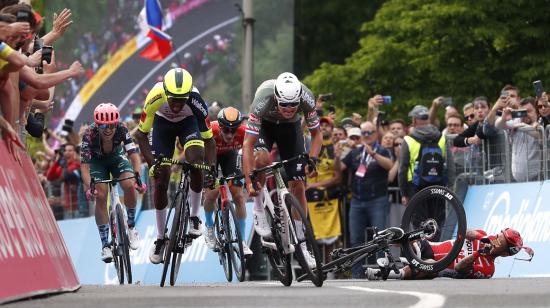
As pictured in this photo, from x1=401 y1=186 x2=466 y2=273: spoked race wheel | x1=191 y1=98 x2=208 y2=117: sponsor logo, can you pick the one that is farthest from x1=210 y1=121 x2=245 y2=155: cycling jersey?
x1=401 y1=186 x2=466 y2=273: spoked race wheel

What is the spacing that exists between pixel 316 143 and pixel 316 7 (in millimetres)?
32546

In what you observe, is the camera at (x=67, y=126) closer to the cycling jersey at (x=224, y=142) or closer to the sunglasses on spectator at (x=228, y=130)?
the cycling jersey at (x=224, y=142)

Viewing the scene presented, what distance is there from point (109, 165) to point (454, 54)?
1385 cm

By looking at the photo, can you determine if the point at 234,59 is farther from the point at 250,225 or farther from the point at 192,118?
the point at 192,118

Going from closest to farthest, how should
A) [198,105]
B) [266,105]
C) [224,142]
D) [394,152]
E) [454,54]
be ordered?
[266,105]
[198,105]
[224,142]
[394,152]
[454,54]

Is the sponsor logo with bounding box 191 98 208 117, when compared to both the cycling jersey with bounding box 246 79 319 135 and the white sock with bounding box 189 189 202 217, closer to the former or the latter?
the white sock with bounding box 189 189 202 217

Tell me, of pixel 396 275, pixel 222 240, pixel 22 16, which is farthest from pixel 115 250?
pixel 22 16

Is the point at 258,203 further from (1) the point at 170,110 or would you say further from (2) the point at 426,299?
(2) the point at 426,299

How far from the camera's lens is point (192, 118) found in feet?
52.6

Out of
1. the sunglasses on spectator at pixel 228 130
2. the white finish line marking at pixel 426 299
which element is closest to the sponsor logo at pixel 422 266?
the white finish line marking at pixel 426 299


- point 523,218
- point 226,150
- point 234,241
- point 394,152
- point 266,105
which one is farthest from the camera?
point 394,152

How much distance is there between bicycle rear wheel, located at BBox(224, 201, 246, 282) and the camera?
16812mm

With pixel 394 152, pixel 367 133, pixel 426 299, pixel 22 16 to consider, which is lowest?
pixel 426 299

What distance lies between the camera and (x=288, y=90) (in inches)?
553
